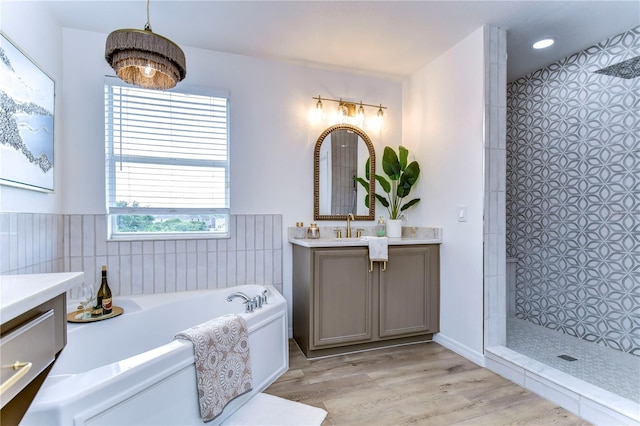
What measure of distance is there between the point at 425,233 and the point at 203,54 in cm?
255

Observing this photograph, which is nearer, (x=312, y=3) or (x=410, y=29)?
(x=312, y=3)

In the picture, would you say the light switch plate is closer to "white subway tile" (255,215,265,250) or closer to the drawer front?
"white subway tile" (255,215,265,250)

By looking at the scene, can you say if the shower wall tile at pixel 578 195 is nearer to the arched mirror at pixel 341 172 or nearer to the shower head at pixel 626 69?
the shower head at pixel 626 69

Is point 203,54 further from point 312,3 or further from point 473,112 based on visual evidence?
point 473,112

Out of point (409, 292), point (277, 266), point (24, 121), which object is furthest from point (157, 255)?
point (409, 292)

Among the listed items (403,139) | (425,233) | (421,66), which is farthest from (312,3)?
(425,233)

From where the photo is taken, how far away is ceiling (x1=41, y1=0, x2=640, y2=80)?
2.28 meters

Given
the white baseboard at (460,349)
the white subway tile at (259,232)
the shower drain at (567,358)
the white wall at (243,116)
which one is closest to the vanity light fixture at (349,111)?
the white wall at (243,116)

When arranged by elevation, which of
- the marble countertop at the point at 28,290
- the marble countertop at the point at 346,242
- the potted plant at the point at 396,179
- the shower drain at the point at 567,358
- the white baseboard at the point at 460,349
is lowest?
the white baseboard at the point at 460,349

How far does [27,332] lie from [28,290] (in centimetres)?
10

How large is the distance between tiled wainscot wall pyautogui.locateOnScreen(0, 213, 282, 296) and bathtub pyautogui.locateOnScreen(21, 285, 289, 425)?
0.59 feet

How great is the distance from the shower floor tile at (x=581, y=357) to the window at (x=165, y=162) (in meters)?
2.74

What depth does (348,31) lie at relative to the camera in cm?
258

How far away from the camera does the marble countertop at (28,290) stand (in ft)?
2.32
